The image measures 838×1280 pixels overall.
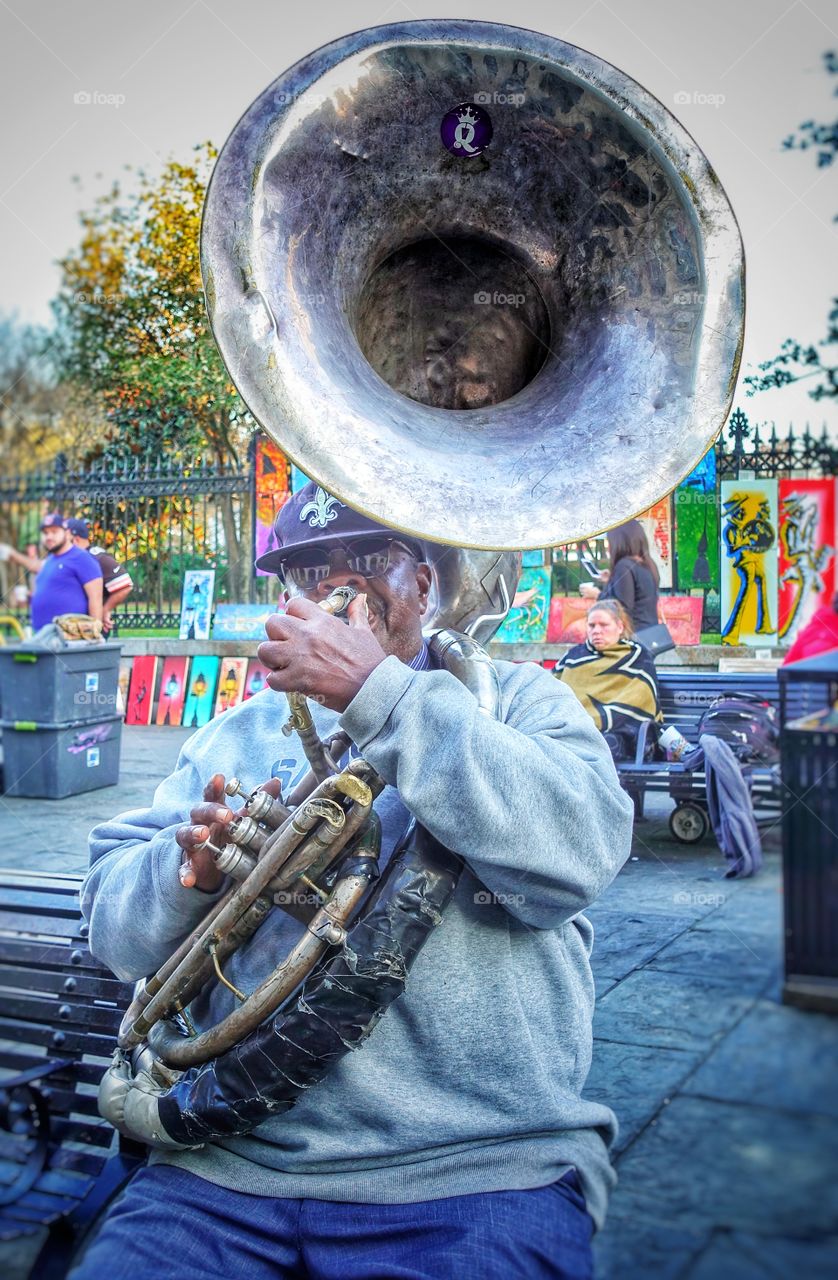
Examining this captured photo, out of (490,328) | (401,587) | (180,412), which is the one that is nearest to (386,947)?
(401,587)

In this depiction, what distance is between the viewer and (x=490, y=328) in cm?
179

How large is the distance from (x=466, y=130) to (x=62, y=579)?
4160 mm

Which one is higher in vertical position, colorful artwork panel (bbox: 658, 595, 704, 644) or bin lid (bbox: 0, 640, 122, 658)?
colorful artwork panel (bbox: 658, 595, 704, 644)

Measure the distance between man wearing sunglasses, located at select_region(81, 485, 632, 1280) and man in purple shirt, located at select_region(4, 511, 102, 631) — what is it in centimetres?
388

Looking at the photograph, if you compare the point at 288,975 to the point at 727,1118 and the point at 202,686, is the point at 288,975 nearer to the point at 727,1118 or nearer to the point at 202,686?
the point at 727,1118

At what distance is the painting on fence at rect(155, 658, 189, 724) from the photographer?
571 cm

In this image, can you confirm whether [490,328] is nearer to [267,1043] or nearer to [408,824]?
[408,824]

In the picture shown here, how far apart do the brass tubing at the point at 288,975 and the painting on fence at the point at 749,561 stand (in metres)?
3.99

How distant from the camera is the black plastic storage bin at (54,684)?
17.7ft

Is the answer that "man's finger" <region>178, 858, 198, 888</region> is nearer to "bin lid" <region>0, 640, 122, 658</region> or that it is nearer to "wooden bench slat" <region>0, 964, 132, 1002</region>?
"wooden bench slat" <region>0, 964, 132, 1002</region>

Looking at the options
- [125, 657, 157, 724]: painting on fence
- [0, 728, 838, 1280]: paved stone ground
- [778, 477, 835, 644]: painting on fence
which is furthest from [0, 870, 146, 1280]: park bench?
[125, 657, 157, 724]: painting on fence

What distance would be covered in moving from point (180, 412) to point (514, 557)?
352cm

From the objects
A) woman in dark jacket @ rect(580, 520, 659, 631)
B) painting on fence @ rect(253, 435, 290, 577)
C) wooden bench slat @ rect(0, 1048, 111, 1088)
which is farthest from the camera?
painting on fence @ rect(253, 435, 290, 577)

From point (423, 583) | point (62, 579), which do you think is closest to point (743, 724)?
point (423, 583)
